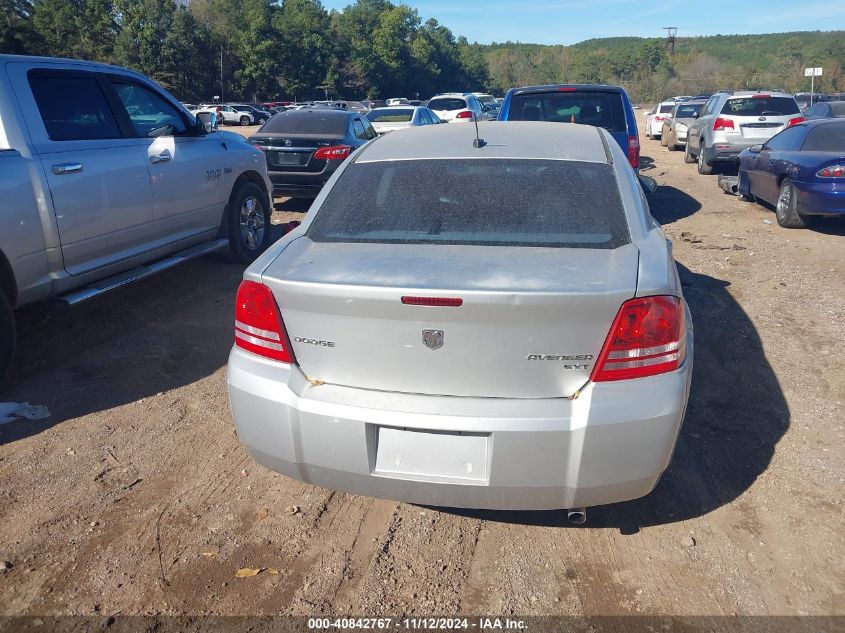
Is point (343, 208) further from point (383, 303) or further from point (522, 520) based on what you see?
point (522, 520)

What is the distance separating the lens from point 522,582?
2.93 metres

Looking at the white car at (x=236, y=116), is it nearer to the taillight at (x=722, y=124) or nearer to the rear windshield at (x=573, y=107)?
the taillight at (x=722, y=124)

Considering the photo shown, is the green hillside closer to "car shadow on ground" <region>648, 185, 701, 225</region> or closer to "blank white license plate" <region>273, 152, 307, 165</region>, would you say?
"car shadow on ground" <region>648, 185, 701, 225</region>

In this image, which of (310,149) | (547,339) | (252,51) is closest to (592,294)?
(547,339)

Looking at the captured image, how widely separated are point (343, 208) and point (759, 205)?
1008 centimetres

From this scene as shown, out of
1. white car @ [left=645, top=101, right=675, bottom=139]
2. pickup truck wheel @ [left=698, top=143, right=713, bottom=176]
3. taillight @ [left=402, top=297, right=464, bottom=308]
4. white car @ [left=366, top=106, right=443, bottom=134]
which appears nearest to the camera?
taillight @ [left=402, top=297, right=464, bottom=308]

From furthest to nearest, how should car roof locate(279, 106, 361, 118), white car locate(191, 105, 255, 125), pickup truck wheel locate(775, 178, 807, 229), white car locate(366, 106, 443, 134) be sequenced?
white car locate(191, 105, 255, 125), white car locate(366, 106, 443, 134), car roof locate(279, 106, 361, 118), pickup truck wheel locate(775, 178, 807, 229)

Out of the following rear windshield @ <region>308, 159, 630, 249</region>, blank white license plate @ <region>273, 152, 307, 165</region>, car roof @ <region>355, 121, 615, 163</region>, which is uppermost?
car roof @ <region>355, 121, 615, 163</region>

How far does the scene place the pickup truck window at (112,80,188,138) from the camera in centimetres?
601

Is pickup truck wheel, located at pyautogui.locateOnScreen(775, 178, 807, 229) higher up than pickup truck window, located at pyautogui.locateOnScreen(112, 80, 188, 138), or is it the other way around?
pickup truck window, located at pyautogui.locateOnScreen(112, 80, 188, 138)

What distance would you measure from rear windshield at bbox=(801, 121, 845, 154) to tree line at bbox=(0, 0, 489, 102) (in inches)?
1685

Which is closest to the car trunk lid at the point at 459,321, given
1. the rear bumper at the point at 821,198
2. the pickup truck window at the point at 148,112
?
the pickup truck window at the point at 148,112

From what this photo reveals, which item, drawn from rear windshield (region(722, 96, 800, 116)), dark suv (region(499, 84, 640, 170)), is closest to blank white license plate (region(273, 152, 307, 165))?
dark suv (region(499, 84, 640, 170))

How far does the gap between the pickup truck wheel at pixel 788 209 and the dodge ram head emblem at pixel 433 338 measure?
26.9 ft
